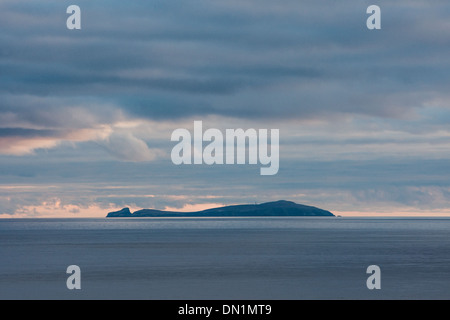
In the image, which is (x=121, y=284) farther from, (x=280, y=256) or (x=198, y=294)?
(x=280, y=256)

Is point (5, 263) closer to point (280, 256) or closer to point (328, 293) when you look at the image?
point (280, 256)

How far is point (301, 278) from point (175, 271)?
17.9 m

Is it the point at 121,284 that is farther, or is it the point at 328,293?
the point at 121,284

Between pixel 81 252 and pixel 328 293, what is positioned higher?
pixel 81 252

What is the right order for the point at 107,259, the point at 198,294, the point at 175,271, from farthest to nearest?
the point at 107,259 → the point at 175,271 → the point at 198,294
